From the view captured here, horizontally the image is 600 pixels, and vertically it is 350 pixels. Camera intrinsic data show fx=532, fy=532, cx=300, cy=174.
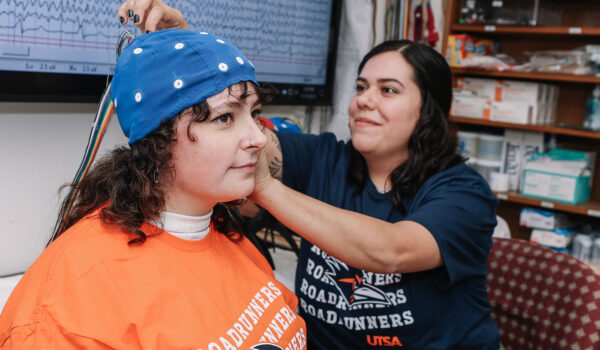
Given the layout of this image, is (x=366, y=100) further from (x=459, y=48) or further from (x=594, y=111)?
(x=594, y=111)

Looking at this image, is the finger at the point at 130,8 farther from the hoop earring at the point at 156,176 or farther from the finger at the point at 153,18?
the hoop earring at the point at 156,176

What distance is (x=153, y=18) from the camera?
3.46ft

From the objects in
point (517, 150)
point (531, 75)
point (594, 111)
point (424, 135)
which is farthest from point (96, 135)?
point (594, 111)

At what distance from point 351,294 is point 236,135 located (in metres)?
0.68

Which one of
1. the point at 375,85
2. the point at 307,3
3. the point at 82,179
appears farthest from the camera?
the point at 307,3

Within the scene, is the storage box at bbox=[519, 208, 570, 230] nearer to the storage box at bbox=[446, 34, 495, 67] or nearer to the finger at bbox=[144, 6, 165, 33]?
the storage box at bbox=[446, 34, 495, 67]

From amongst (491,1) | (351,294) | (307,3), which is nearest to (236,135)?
(351,294)

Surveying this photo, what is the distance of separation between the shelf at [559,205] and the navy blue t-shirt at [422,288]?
74.2 inches

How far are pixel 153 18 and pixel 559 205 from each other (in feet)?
9.00

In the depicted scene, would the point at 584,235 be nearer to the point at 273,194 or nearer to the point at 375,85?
the point at 375,85

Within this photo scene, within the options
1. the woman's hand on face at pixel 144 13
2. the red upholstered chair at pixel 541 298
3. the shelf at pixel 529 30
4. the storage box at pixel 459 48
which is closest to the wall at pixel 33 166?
the woman's hand on face at pixel 144 13

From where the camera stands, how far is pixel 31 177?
4.54ft

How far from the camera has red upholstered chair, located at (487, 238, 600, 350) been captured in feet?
4.64

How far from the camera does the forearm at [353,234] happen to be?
1.08 metres
